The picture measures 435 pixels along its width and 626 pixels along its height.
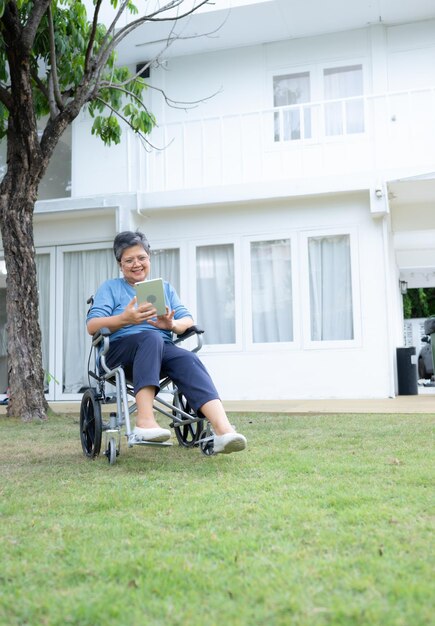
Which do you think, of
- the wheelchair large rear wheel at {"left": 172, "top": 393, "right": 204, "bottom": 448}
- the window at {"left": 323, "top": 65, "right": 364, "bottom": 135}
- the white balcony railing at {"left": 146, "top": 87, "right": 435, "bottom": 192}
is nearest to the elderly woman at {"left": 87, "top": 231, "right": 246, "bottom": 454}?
the wheelchair large rear wheel at {"left": 172, "top": 393, "right": 204, "bottom": 448}

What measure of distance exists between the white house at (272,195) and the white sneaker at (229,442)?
17.4 feet

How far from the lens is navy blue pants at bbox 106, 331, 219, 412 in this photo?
10.3 feet

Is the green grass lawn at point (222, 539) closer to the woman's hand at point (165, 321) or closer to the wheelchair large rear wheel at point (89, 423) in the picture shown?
the wheelchair large rear wheel at point (89, 423)

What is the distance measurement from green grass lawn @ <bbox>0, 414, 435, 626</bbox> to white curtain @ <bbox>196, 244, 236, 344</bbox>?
533cm

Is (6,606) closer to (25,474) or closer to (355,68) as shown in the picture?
(25,474)

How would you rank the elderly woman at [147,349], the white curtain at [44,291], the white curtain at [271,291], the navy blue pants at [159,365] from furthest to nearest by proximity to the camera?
the white curtain at [44,291] → the white curtain at [271,291] → the navy blue pants at [159,365] → the elderly woman at [147,349]

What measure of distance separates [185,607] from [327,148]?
28.6ft

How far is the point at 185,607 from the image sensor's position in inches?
53.8

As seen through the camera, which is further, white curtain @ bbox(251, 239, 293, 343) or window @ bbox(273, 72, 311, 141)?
window @ bbox(273, 72, 311, 141)

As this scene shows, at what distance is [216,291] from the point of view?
Answer: 348 inches

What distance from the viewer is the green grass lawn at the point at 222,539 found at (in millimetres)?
1356

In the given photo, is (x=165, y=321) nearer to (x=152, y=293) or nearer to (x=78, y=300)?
(x=152, y=293)

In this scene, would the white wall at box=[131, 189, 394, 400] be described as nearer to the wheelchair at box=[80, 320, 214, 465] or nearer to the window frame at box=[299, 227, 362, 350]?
the window frame at box=[299, 227, 362, 350]

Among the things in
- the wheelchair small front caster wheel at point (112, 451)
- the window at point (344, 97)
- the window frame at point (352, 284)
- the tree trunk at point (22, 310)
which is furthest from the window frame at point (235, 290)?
the wheelchair small front caster wheel at point (112, 451)
